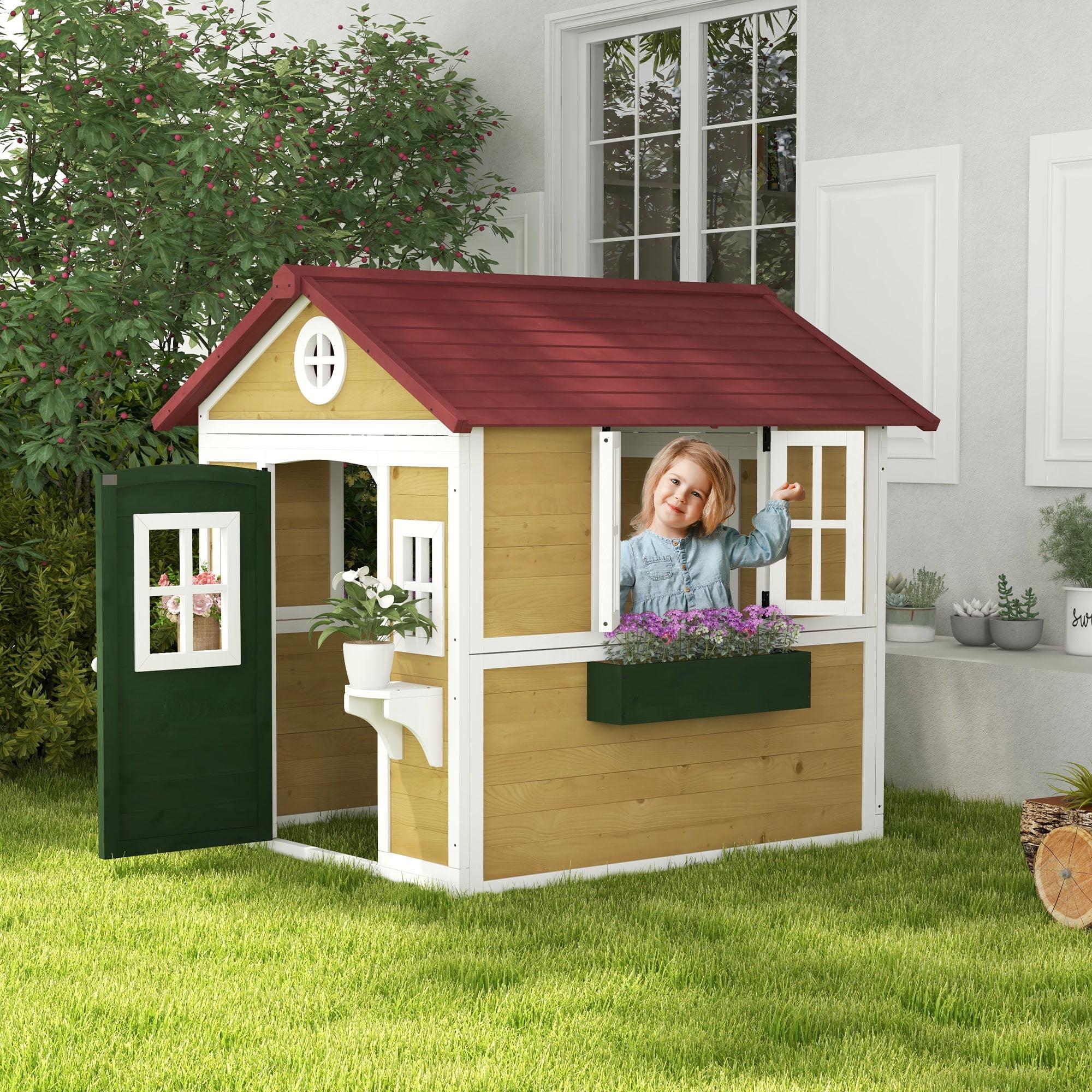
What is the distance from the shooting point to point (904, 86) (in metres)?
8.48

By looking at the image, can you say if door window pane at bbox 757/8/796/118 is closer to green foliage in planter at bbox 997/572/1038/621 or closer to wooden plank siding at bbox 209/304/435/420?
green foliage in planter at bbox 997/572/1038/621

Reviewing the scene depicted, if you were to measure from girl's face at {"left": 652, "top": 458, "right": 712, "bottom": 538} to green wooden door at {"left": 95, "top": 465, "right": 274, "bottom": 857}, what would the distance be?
4.99ft

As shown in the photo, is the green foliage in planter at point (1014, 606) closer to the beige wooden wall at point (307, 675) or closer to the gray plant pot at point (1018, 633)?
the gray plant pot at point (1018, 633)

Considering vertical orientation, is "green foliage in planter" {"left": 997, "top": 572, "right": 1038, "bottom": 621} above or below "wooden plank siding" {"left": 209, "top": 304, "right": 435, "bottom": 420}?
below

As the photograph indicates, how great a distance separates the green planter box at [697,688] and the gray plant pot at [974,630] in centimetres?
169

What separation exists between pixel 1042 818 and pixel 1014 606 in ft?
7.11

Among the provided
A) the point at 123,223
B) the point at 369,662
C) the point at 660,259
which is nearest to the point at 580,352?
the point at 369,662

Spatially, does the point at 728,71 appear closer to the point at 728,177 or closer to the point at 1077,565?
the point at 728,177

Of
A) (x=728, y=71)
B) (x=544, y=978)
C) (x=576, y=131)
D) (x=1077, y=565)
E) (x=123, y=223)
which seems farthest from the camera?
(x=576, y=131)

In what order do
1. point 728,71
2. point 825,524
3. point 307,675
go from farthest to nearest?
1. point 728,71
2. point 307,675
3. point 825,524

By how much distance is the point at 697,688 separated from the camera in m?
6.25

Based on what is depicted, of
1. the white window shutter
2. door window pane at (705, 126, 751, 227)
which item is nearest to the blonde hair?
the white window shutter

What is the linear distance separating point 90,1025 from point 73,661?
3788 millimetres

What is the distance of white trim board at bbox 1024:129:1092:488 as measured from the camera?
7.75 m
